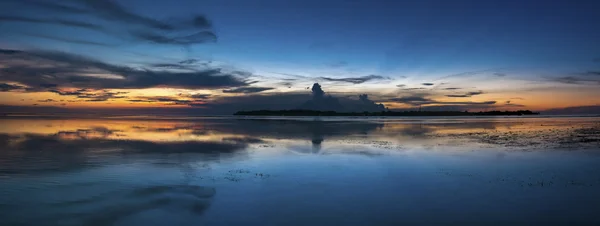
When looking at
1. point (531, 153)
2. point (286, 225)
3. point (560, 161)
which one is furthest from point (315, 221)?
point (531, 153)

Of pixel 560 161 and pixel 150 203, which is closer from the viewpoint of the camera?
pixel 150 203

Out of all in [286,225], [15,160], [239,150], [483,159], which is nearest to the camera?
[286,225]

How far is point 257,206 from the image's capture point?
11.6 metres

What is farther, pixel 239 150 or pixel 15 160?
pixel 239 150

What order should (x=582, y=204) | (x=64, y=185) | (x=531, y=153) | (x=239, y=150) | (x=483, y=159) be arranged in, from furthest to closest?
(x=239, y=150), (x=531, y=153), (x=483, y=159), (x=64, y=185), (x=582, y=204)

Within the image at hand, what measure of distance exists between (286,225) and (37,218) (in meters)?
6.98

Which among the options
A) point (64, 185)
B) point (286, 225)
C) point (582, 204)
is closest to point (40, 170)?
point (64, 185)

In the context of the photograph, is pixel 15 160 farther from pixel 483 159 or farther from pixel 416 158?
pixel 483 159

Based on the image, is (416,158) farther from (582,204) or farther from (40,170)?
(40,170)

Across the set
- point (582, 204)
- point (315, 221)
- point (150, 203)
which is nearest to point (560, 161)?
point (582, 204)

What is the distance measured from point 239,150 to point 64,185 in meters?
12.8

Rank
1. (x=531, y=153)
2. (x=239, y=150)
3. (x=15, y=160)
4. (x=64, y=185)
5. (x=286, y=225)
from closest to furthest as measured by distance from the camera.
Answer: (x=286, y=225), (x=64, y=185), (x=15, y=160), (x=531, y=153), (x=239, y=150)

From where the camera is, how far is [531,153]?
2409cm

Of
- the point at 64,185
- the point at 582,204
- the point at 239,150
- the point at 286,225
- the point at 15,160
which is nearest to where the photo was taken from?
the point at 286,225
